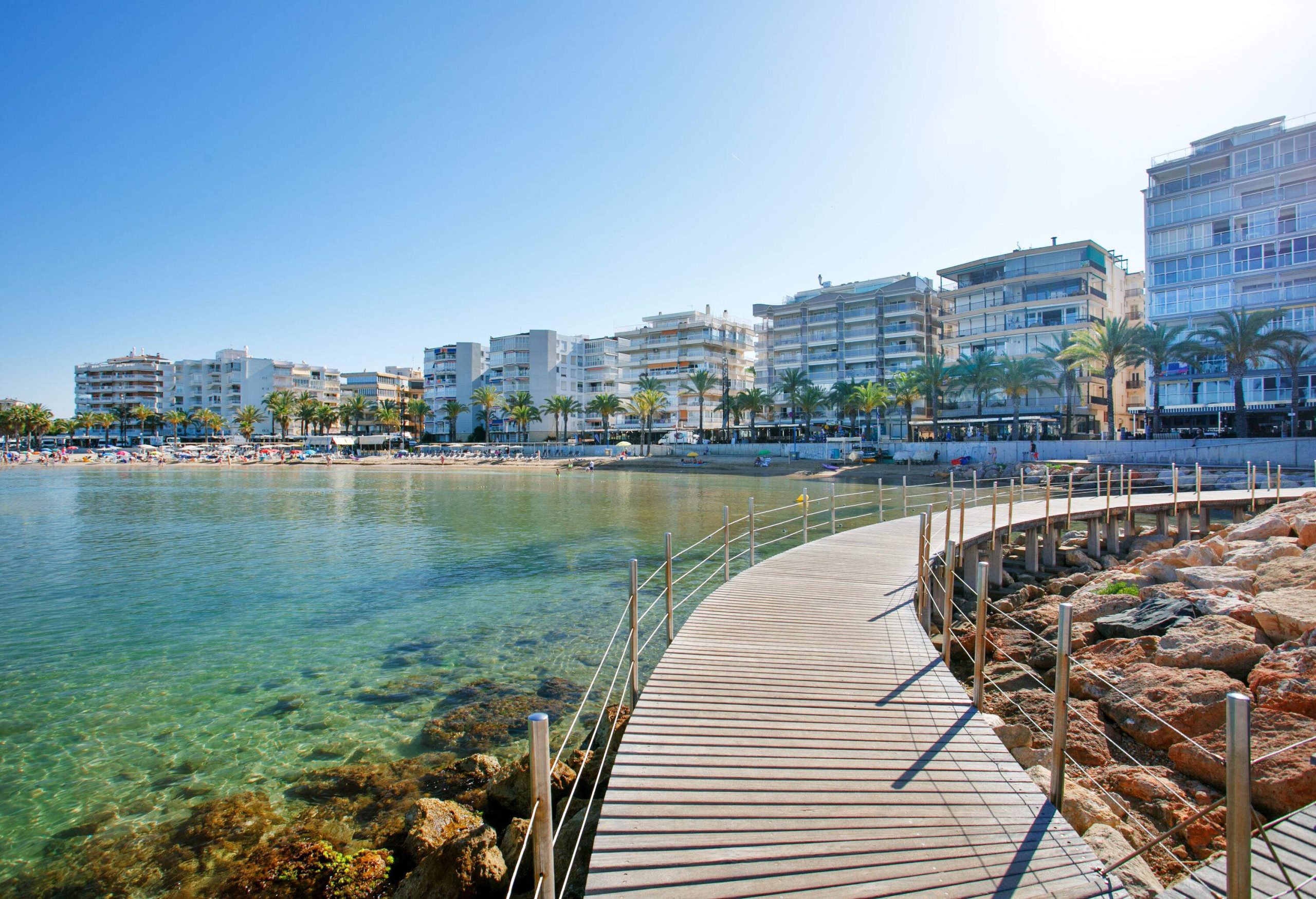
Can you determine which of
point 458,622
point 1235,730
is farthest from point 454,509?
point 1235,730

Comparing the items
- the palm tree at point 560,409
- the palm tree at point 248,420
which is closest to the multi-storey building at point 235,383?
the palm tree at point 248,420

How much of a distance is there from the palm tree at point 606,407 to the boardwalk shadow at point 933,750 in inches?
3568

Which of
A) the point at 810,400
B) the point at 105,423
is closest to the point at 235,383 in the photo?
the point at 105,423

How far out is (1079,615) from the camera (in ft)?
40.1

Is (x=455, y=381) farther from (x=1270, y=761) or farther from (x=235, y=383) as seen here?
(x=1270, y=761)

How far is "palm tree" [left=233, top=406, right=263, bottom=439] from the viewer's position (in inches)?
4742

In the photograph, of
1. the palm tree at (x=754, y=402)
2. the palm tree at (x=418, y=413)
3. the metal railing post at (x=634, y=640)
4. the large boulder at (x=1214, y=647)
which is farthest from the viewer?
the palm tree at (x=418, y=413)

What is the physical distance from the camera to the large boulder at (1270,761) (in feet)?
18.8

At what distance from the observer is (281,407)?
4606 inches

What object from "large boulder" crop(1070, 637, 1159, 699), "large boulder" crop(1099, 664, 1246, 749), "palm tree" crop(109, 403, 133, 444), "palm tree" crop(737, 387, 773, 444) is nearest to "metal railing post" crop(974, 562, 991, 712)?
"large boulder" crop(1099, 664, 1246, 749)

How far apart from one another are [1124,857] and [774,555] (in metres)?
14.6

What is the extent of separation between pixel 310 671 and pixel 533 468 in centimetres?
6796

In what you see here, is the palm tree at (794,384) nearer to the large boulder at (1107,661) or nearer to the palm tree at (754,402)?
the palm tree at (754,402)

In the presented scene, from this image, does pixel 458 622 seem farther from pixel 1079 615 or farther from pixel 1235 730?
pixel 1235 730
